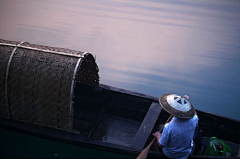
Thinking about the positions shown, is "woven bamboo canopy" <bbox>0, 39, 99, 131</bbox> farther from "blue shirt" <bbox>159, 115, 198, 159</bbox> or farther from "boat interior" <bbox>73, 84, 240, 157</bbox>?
"blue shirt" <bbox>159, 115, 198, 159</bbox>

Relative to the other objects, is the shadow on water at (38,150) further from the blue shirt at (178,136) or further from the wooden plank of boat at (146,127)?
the blue shirt at (178,136)

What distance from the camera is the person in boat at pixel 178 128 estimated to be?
74.0 inches

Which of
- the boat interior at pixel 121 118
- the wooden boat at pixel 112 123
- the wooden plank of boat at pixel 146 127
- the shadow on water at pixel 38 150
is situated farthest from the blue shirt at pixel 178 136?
the shadow on water at pixel 38 150

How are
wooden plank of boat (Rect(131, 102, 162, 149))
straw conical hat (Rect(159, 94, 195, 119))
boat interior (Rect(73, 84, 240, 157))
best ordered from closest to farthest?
straw conical hat (Rect(159, 94, 195, 119)) → wooden plank of boat (Rect(131, 102, 162, 149)) → boat interior (Rect(73, 84, 240, 157))

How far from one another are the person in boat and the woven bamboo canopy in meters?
0.93

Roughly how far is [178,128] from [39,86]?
1406 mm

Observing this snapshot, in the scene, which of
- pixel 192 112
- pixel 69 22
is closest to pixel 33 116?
pixel 192 112

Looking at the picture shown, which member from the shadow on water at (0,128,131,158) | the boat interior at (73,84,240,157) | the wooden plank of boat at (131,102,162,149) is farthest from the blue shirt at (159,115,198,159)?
the shadow on water at (0,128,131,158)

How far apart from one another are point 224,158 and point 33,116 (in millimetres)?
1863

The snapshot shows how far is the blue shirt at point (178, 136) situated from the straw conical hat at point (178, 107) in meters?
0.06

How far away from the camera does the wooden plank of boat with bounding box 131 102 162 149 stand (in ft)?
7.30

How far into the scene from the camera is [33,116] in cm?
238

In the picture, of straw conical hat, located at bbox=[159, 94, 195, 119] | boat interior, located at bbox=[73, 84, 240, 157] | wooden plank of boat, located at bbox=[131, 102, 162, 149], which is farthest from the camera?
boat interior, located at bbox=[73, 84, 240, 157]

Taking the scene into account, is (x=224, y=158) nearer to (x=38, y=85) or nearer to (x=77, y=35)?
(x=38, y=85)
